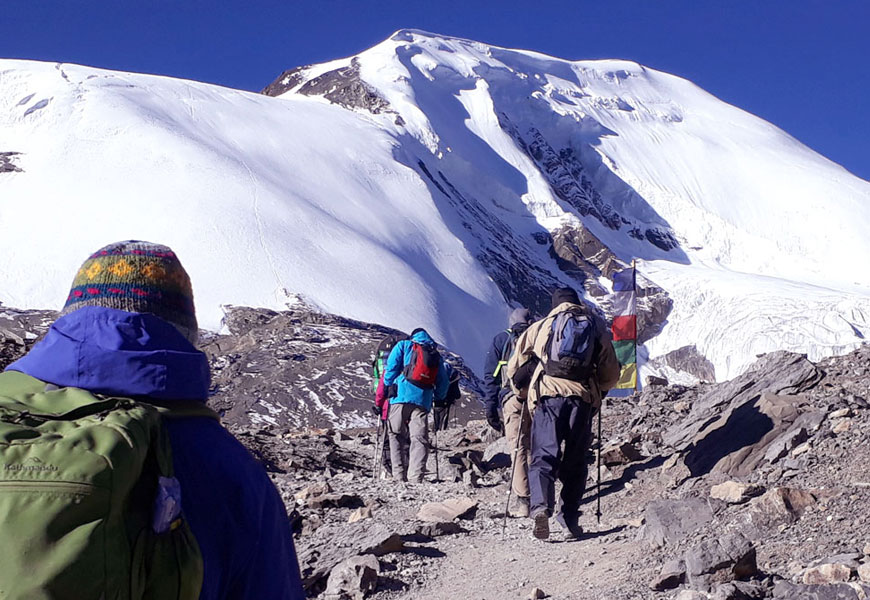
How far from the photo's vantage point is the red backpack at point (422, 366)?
25.5 ft

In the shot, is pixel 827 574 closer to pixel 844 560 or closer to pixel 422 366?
pixel 844 560

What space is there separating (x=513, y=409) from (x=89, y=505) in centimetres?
557

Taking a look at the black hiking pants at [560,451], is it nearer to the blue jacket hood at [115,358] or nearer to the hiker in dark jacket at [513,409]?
the hiker in dark jacket at [513,409]

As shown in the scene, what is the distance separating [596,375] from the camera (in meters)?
5.29

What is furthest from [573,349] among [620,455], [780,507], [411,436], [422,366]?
[411,436]

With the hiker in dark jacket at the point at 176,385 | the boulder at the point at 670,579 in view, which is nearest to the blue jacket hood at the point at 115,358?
the hiker in dark jacket at the point at 176,385

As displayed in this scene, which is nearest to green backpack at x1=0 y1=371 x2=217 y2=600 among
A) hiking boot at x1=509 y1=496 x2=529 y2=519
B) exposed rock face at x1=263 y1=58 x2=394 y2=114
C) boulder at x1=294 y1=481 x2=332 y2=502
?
hiking boot at x1=509 y1=496 x2=529 y2=519

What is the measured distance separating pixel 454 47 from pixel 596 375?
8855cm

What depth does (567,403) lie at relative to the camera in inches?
203

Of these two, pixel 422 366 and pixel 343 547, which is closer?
pixel 343 547

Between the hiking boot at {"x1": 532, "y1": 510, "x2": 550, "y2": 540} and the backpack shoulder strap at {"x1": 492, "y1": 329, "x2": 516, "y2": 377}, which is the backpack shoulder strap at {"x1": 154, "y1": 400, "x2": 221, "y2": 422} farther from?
the backpack shoulder strap at {"x1": 492, "y1": 329, "x2": 516, "y2": 377}

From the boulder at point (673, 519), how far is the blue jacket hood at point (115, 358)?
11.7 feet

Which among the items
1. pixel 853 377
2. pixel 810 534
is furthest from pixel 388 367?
pixel 810 534

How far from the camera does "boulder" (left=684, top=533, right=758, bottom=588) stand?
350cm
